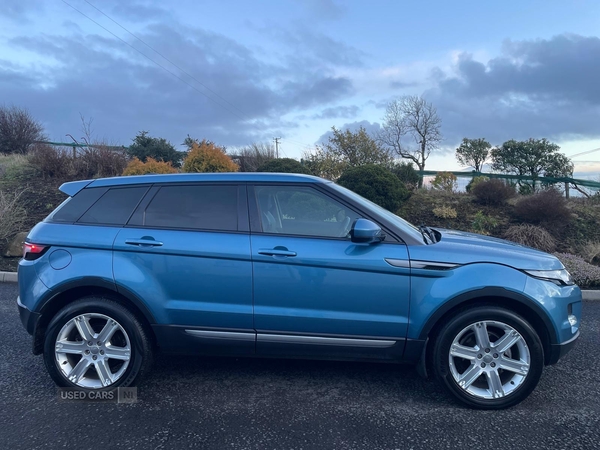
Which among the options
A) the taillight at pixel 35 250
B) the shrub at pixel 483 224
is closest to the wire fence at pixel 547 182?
the shrub at pixel 483 224

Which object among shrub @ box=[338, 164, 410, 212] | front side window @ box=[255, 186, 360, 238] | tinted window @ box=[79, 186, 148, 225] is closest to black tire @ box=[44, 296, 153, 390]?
tinted window @ box=[79, 186, 148, 225]

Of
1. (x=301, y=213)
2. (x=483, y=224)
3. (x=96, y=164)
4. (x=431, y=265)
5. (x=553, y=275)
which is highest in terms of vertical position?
(x=96, y=164)

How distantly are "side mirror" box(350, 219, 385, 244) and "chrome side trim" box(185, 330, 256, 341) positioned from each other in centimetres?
112

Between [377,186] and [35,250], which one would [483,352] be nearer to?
[35,250]

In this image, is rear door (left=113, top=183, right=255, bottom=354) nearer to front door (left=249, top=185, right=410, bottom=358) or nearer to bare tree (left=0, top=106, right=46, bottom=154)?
front door (left=249, top=185, right=410, bottom=358)

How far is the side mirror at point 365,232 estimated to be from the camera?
3.29m

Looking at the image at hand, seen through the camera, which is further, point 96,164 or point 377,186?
point 96,164

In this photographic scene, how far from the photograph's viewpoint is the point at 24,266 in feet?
11.7

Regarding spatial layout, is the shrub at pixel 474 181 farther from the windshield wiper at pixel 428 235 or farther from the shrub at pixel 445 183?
the windshield wiper at pixel 428 235

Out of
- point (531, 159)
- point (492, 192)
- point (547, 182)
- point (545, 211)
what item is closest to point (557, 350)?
point (545, 211)

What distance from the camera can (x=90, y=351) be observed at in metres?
3.50

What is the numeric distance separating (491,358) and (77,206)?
11.8ft

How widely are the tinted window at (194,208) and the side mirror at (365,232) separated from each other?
0.97 metres

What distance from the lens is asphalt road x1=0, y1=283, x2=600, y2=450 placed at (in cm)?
292
